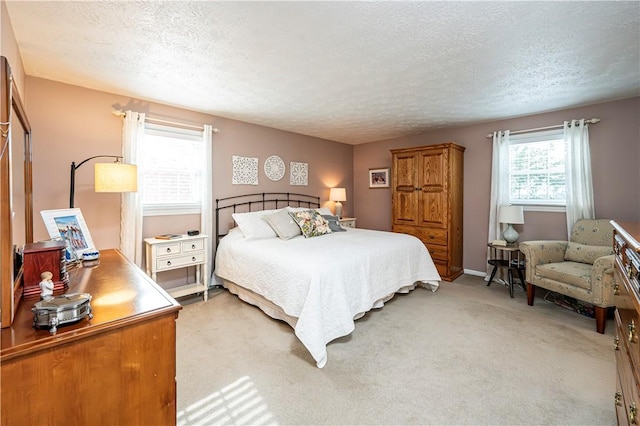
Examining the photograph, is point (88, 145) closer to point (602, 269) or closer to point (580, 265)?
point (602, 269)

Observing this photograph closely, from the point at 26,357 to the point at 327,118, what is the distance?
12.8 ft

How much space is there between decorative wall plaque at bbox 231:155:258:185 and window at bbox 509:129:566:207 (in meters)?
3.91

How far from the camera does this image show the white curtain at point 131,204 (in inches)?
124

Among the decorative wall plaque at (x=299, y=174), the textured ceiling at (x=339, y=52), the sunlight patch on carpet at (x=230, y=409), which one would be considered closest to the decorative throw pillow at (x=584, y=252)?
the textured ceiling at (x=339, y=52)

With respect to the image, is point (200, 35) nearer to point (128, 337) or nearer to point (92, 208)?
point (128, 337)

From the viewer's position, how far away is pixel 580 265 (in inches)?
125

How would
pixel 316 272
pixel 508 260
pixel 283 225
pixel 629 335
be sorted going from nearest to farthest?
pixel 629 335 → pixel 316 272 → pixel 283 225 → pixel 508 260

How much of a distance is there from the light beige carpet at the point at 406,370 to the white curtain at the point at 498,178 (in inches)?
54.8

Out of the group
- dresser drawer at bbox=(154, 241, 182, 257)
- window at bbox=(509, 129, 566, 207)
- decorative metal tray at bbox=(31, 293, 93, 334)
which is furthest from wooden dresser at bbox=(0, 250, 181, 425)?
window at bbox=(509, 129, 566, 207)

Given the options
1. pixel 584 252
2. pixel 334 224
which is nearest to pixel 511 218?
pixel 584 252

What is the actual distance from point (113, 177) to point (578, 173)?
17.4 feet

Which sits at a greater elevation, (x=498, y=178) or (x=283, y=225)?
(x=498, y=178)

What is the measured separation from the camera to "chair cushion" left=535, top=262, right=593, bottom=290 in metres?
2.82

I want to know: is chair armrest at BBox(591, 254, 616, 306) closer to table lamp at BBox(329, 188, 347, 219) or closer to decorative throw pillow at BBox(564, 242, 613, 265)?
decorative throw pillow at BBox(564, 242, 613, 265)
